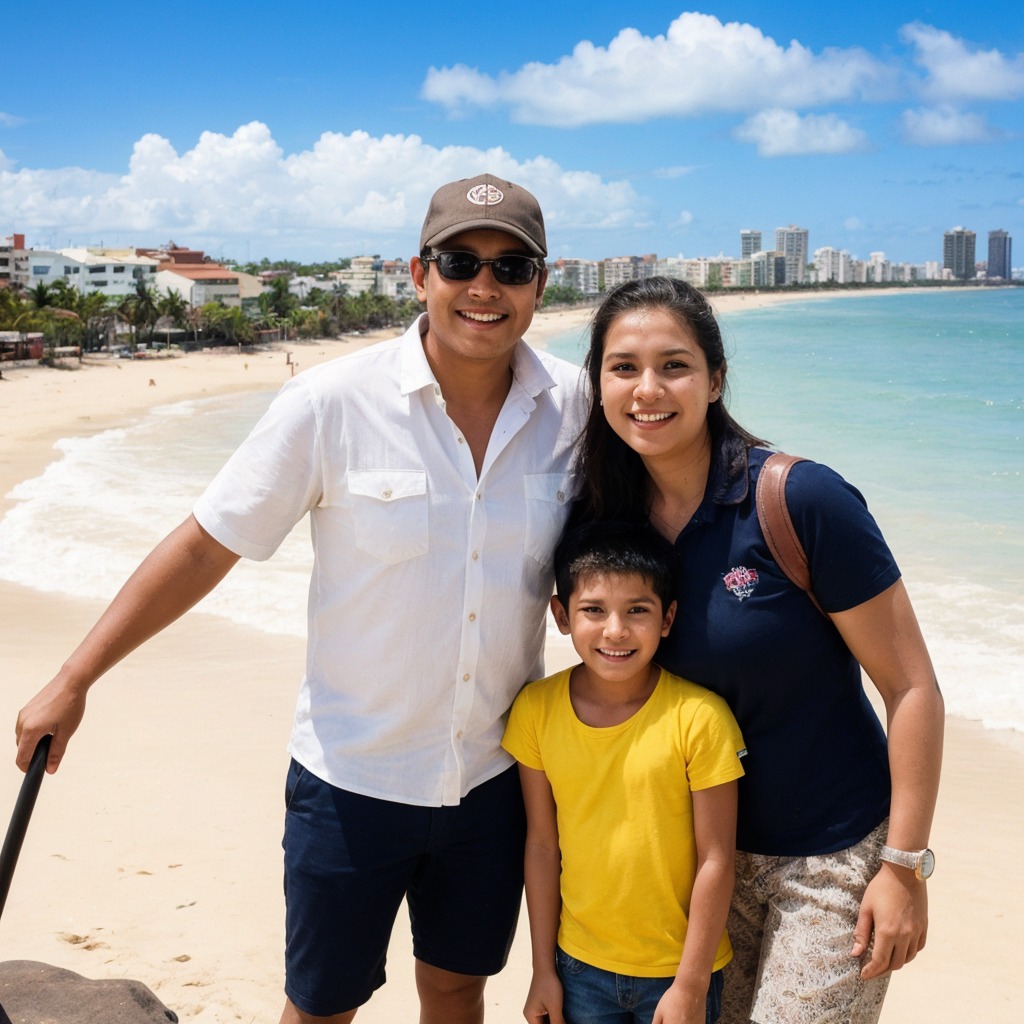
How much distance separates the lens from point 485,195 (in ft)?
8.07

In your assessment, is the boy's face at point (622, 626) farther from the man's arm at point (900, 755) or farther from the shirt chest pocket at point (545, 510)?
the man's arm at point (900, 755)

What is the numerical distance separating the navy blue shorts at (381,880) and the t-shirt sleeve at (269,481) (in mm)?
572

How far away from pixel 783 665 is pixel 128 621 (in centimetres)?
140

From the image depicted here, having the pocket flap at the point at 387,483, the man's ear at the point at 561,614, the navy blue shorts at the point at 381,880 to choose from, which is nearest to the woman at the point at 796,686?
the man's ear at the point at 561,614

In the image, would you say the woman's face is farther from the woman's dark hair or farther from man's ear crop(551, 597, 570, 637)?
man's ear crop(551, 597, 570, 637)

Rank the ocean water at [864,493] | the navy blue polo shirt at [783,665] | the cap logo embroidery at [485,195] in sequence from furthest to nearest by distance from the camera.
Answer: the ocean water at [864,493] < the cap logo embroidery at [485,195] < the navy blue polo shirt at [783,665]

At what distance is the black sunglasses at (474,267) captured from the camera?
97.0 inches

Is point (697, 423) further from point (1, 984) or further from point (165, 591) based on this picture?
point (1, 984)

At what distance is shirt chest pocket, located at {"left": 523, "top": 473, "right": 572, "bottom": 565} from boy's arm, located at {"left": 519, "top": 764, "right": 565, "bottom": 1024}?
0.48 meters

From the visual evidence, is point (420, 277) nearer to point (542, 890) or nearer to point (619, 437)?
point (619, 437)

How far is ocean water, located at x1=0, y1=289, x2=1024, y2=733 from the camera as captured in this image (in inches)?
353

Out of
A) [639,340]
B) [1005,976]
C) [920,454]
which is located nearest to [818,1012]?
[639,340]

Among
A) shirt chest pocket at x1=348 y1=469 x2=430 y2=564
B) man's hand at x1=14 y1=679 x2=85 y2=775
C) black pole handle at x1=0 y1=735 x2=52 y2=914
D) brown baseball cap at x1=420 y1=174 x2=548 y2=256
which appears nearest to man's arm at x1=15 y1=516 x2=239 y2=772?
man's hand at x1=14 y1=679 x2=85 y2=775

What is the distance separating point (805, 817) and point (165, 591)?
1446 millimetres
